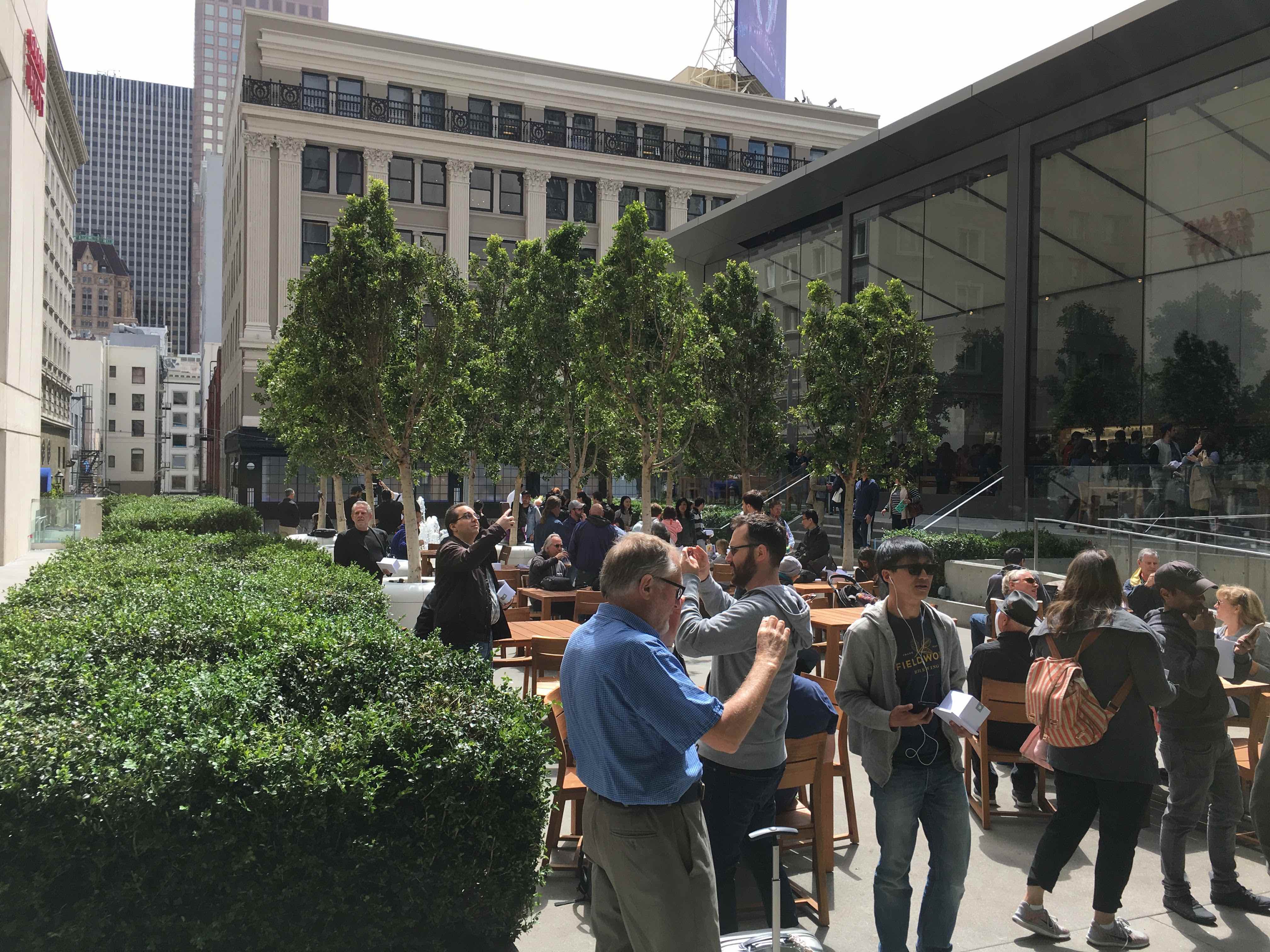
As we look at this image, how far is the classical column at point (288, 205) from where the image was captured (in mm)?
42250

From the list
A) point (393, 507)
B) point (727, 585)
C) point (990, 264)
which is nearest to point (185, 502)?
point (393, 507)

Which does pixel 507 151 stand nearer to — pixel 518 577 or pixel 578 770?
pixel 518 577

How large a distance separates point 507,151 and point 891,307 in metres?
33.1

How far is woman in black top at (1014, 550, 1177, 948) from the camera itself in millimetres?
4336

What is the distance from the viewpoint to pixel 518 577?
43.0 feet

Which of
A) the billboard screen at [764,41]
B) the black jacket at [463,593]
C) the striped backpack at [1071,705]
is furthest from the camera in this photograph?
the billboard screen at [764,41]

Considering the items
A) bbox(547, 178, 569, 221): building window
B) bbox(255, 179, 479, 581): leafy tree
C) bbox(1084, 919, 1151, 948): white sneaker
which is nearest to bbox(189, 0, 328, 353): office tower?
bbox(547, 178, 569, 221): building window

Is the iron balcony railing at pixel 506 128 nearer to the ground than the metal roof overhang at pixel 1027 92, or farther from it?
farther from it

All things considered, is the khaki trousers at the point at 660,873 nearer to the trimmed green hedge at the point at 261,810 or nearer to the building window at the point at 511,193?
the trimmed green hedge at the point at 261,810

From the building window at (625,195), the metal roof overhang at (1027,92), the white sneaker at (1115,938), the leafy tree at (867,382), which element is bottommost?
the white sneaker at (1115,938)

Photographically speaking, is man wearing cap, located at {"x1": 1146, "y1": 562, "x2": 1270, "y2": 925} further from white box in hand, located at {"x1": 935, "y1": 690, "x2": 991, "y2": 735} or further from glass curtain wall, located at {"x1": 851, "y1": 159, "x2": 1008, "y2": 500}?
glass curtain wall, located at {"x1": 851, "y1": 159, "x2": 1008, "y2": 500}

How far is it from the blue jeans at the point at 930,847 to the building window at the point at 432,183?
45015mm

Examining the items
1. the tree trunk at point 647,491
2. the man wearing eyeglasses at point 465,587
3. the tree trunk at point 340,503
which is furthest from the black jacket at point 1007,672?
the tree trunk at point 340,503

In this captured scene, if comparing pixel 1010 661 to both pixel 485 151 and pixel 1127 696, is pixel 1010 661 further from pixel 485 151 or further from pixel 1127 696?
pixel 485 151
